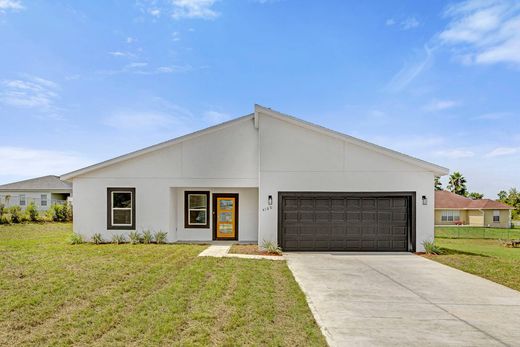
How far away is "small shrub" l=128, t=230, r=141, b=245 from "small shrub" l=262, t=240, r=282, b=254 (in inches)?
211

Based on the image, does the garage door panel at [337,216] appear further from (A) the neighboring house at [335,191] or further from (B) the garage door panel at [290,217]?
(B) the garage door panel at [290,217]

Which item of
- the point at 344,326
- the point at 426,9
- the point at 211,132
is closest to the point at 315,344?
the point at 344,326

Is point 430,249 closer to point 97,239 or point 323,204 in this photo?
point 323,204

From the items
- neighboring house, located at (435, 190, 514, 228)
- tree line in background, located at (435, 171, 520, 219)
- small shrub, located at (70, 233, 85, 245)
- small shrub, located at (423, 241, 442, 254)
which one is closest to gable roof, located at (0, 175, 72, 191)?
small shrub, located at (70, 233, 85, 245)

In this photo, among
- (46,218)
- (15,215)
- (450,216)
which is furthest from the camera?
(450,216)

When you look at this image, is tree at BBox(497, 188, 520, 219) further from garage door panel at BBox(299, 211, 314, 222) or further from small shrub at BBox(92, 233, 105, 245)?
small shrub at BBox(92, 233, 105, 245)

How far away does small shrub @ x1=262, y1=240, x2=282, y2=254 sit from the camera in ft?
37.8

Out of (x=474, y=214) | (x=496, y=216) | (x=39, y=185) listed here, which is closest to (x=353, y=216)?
(x=474, y=214)

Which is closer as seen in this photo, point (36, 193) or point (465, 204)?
point (465, 204)

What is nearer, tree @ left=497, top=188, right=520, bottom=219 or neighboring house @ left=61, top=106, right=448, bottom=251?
neighboring house @ left=61, top=106, right=448, bottom=251

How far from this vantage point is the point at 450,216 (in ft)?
120

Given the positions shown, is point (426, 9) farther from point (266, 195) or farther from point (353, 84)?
point (266, 195)

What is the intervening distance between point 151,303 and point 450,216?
128 ft

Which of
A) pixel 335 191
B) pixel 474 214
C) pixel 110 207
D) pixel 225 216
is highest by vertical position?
pixel 335 191
